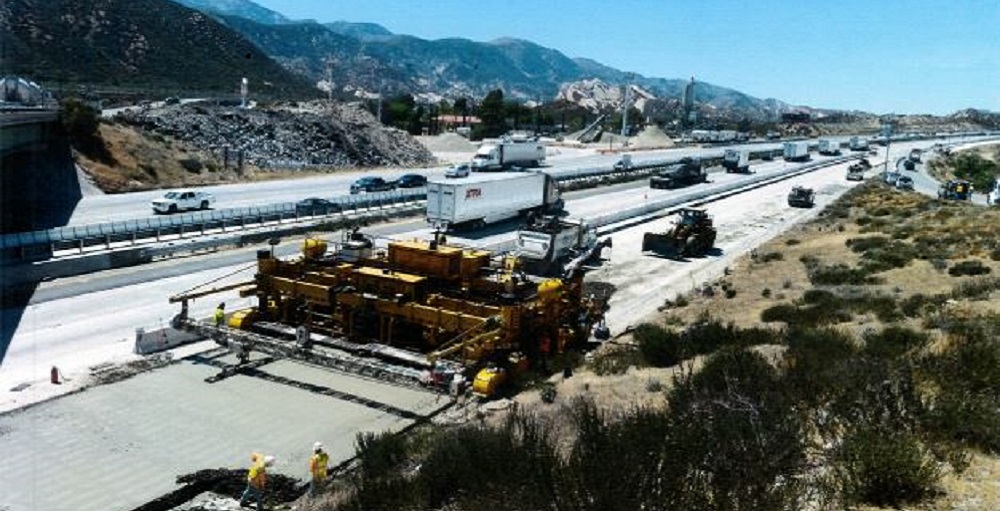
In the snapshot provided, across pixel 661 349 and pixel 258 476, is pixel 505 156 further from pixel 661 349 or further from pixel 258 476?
pixel 258 476

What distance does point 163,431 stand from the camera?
1445 centimetres

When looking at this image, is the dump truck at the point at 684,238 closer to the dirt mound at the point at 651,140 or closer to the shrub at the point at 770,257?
the shrub at the point at 770,257

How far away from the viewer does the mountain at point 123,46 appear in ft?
357

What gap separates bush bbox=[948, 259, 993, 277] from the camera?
85.8 feet

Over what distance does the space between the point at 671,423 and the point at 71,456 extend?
988 cm

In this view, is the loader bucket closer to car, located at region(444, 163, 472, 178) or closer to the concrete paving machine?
the concrete paving machine

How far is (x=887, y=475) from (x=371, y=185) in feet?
161

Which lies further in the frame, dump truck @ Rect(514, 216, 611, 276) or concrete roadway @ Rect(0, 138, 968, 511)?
dump truck @ Rect(514, 216, 611, 276)

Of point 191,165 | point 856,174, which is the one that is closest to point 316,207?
point 191,165

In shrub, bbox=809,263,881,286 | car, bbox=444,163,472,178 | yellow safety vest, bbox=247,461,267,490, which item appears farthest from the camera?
car, bbox=444,163,472,178

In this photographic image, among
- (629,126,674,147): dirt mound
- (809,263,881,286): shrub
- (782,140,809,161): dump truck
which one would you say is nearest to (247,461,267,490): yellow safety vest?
(809,263,881,286): shrub

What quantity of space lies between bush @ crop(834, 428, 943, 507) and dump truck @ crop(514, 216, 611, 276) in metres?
20.4

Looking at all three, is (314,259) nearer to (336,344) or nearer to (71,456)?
(336,344)

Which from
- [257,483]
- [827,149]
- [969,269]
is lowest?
[257,483]
